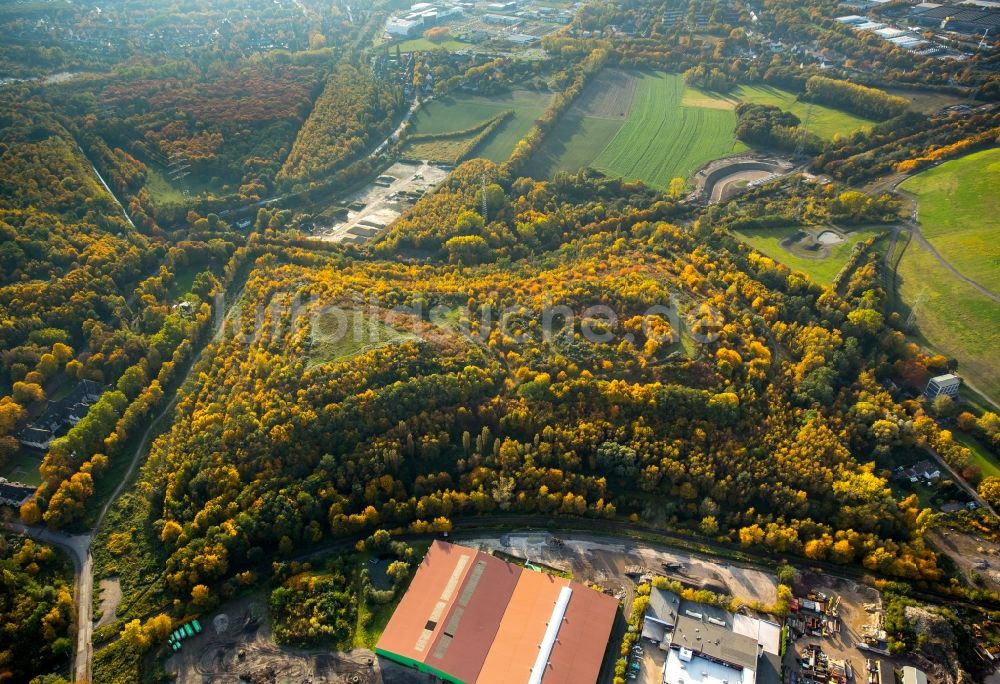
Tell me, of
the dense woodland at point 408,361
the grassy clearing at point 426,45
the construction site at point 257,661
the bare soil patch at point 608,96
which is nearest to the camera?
the construction site at point 257,661

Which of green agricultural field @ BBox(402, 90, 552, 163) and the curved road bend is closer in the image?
the curved road bend

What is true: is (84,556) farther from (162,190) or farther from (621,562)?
(162,190)

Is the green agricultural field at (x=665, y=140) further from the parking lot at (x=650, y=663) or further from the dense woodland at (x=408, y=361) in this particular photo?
the parking lot at (x=650, y=663)

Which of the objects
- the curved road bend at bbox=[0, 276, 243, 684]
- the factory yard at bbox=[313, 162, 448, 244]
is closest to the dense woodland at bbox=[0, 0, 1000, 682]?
the curved road bend at bbox=[0, 276, 243, 684]

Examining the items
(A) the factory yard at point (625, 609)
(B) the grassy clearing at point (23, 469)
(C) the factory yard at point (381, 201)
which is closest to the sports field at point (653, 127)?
(C) the factory yard at point (381, 201)

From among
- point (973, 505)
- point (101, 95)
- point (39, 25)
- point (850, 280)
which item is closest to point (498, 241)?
point (850, 280)

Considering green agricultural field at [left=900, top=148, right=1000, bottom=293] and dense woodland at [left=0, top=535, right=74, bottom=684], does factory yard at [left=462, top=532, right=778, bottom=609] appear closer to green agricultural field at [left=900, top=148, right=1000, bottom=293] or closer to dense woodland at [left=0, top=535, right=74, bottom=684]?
dense woodland at [left=0, top=535, right=74, bottom=684]
